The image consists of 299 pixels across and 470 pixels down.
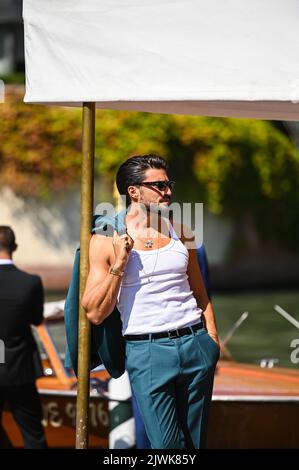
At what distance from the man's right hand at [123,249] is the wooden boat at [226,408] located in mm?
2359

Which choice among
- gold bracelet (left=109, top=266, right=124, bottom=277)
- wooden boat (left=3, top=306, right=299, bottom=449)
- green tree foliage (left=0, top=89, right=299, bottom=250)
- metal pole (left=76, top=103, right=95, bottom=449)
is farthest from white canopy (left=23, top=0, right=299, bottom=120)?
green tree foliage (left=0, top=89, right=299, bottom=250)

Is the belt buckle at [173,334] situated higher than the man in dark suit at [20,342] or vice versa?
the belt buckle at [173,334]

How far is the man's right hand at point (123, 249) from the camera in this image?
404cm

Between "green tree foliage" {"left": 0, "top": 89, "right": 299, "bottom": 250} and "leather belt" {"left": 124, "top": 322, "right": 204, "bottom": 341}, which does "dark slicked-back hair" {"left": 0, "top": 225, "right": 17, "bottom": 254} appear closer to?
"leather belt" {"left": 124, "top": 322, "right": 204, "bottom": 341}

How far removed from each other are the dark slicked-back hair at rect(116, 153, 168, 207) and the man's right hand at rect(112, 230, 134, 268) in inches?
11.0

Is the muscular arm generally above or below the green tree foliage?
below

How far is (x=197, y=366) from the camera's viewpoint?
415cm

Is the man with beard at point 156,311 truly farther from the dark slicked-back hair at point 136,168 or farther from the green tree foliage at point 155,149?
the green tree foliage at point 155,149

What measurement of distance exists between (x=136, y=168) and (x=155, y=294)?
0.51 m

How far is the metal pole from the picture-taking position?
14.1 feet

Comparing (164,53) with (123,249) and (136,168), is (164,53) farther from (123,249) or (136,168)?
(123,249)

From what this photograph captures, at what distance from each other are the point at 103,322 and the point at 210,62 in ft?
3.70

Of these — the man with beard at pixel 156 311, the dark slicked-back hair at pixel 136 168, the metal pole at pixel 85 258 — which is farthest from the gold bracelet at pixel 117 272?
the dark slicked-back hair at pixel 136 168
